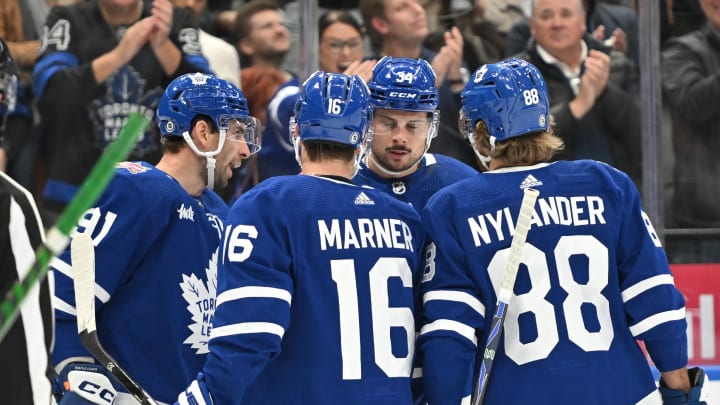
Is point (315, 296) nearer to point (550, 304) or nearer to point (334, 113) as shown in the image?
point (334, 113)

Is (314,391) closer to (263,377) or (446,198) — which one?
(263,377)

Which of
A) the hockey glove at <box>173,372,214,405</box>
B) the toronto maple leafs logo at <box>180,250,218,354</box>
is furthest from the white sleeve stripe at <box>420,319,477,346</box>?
the toronto maple leafs logo at <box>180,250,218,354</box>

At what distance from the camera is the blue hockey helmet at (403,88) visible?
10.3 ft

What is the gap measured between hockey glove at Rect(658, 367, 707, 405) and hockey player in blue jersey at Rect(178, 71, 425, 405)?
58 centimetres

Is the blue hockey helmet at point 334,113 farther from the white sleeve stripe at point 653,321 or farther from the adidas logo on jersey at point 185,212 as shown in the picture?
the white sleeve stripe at point 653,321

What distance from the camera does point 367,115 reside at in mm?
2645

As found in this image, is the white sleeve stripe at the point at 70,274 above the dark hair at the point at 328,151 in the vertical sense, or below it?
below

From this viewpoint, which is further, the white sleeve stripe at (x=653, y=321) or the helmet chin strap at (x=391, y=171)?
the helmet chin strap at (x=391, y=171)

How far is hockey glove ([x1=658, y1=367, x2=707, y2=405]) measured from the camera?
2641mm

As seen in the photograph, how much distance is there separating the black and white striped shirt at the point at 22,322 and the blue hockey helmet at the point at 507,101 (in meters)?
1.17

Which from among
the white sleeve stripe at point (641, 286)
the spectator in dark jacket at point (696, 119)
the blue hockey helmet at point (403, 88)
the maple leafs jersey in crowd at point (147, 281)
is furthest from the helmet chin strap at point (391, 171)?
the spectator in dark jacket at point (696, 119)

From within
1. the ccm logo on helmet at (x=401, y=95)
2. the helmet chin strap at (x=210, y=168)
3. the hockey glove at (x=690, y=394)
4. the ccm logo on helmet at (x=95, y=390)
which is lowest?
the hockey glove at (x=690, y=394)

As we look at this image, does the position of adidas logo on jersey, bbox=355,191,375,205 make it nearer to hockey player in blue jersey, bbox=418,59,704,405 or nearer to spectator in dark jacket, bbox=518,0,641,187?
hockey player in blue jersey, bbox=418,59,704,405

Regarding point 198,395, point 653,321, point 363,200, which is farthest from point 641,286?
point 198,395
